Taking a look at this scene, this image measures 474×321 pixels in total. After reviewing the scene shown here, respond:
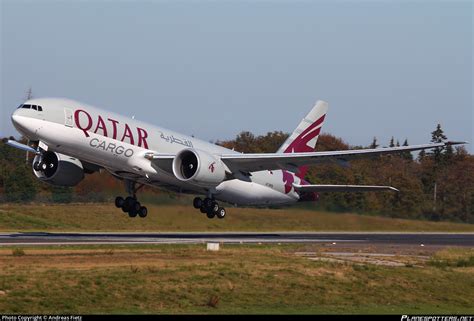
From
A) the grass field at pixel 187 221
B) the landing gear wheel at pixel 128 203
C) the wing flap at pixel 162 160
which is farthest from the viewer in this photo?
the landing gear wheel at pixel 128 203

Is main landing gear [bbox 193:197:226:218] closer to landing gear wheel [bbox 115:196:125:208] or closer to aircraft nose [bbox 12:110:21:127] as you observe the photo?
landing gear wheel [bbox 115:196:125:208]

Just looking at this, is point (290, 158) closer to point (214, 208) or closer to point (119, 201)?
point (214, 208)

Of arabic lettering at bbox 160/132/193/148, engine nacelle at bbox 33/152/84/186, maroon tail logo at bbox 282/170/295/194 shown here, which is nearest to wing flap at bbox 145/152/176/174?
arabic lettering at bbox 160/132/193/148

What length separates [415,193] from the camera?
2346 inches

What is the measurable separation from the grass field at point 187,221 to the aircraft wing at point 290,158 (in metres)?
3.25

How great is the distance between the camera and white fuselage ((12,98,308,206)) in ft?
138

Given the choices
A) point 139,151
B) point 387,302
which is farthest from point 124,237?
point 387,302

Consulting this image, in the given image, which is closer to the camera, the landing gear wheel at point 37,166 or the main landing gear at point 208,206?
the landing gear wheel at point 37,166

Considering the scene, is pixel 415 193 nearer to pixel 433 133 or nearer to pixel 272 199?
pixel 272 199

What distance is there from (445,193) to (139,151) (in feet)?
81.0

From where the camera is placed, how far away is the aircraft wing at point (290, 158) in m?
44.9

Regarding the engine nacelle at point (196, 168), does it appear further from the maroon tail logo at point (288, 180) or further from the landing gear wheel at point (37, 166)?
the landing gear wheel at point (37, 166)

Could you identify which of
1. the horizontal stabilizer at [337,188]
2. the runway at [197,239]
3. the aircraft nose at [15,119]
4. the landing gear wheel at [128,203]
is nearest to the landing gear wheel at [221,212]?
the runway at [197,239]

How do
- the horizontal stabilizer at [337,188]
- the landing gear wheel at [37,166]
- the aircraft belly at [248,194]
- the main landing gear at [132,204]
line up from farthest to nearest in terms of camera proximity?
the horizontal stabilizer at [337,188]
the aircraft belly at [248,194]
the main landing gear at [132,204]
the landing gear wheel at [37,166]
